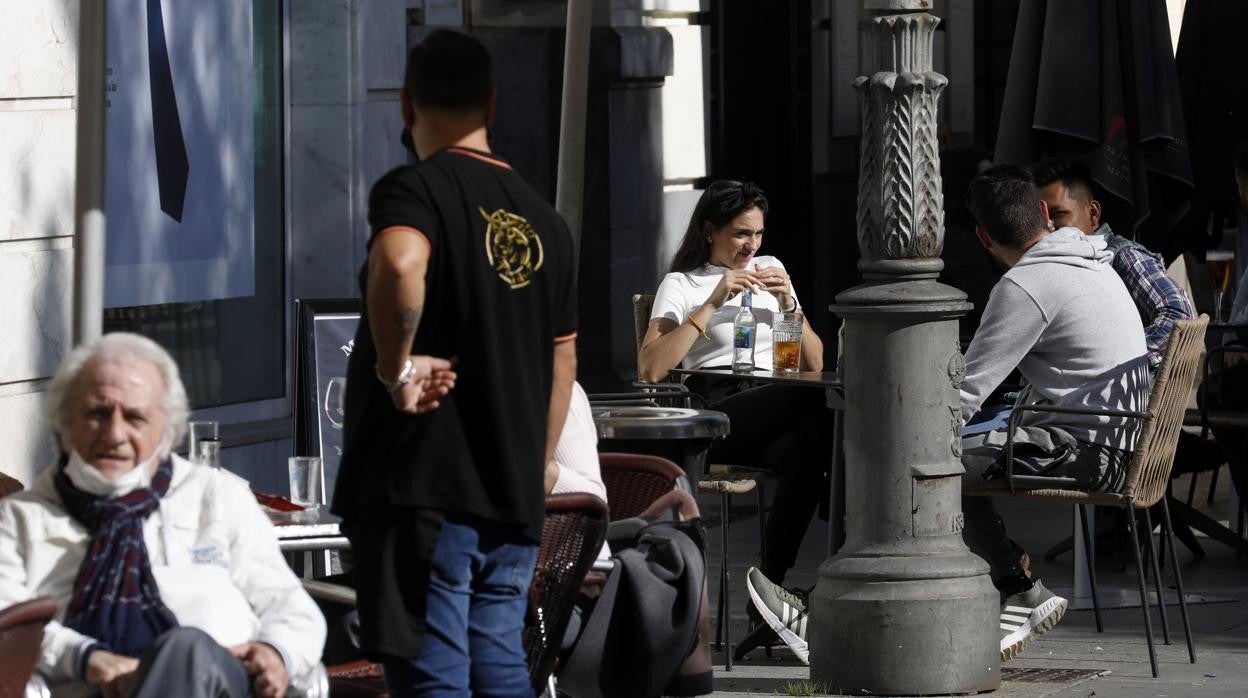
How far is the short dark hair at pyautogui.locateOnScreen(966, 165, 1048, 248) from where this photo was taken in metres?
7.04

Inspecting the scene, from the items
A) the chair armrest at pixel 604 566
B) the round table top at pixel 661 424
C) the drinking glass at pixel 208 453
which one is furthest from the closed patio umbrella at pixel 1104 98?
the drinking glass at pixel 208 453

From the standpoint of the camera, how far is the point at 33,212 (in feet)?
22.4

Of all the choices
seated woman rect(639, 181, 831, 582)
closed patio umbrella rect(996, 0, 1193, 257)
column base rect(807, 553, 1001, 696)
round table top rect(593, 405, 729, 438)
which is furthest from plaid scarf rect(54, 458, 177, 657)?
closed patio umbrella rect(996, 0, 1193, 257)

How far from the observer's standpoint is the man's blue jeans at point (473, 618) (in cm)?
396

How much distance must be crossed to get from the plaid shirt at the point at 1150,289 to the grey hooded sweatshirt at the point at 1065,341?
73 cm

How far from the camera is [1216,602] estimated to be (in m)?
7.86

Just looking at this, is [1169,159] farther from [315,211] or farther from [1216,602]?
[315,211]

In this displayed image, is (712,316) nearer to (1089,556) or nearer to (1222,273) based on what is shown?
(1089,556)

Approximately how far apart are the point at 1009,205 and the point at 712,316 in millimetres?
1138

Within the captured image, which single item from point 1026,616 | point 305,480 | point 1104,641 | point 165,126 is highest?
point 165,126

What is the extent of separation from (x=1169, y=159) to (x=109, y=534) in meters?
5.89

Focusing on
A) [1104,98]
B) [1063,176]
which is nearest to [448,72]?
[1063,176]

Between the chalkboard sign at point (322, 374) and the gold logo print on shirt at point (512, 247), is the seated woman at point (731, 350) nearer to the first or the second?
the chalkboard sign at point (322, 374)

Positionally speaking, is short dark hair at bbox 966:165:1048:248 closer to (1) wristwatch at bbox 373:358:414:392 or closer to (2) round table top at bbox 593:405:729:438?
(2) round table top at bbox 593:405:729:438
